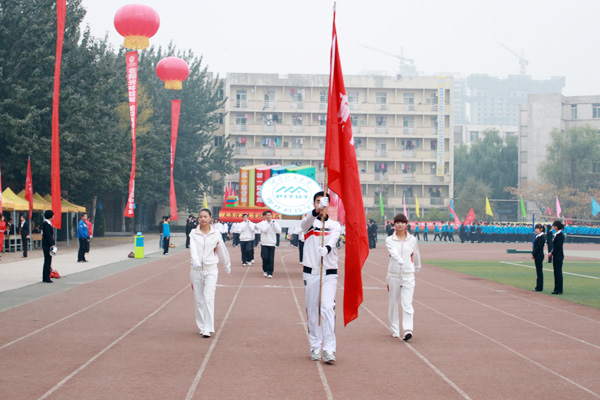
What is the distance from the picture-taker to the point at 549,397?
23.6ft

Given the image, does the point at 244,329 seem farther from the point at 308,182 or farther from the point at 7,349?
the point at 308,182

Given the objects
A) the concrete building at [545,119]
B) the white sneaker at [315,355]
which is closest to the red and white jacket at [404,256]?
the white sneaker at [315,355]

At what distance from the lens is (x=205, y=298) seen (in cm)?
1066

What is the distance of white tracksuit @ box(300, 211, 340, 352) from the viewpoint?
8648 mm

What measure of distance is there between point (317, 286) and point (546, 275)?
17.3 m

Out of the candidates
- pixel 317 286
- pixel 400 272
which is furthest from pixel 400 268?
pixel 317 286

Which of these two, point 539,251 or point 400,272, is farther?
point 539,251

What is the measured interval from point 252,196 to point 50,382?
22914 millimetres

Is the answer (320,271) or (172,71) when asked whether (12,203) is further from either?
(320,271)

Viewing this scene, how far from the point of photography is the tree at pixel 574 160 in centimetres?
8294

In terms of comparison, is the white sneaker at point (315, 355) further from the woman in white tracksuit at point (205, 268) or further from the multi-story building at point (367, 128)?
the multi-story building at point (367, 128)

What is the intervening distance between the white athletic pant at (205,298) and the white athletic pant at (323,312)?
7.25ft

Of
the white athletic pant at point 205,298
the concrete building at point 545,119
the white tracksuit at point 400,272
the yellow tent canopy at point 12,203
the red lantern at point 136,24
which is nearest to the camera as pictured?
the white athletic pant at point 205,298

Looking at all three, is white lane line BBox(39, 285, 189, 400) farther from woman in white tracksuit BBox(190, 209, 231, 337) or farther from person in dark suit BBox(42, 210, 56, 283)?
person in dark suit BBox(42, 210, 56, 283)
